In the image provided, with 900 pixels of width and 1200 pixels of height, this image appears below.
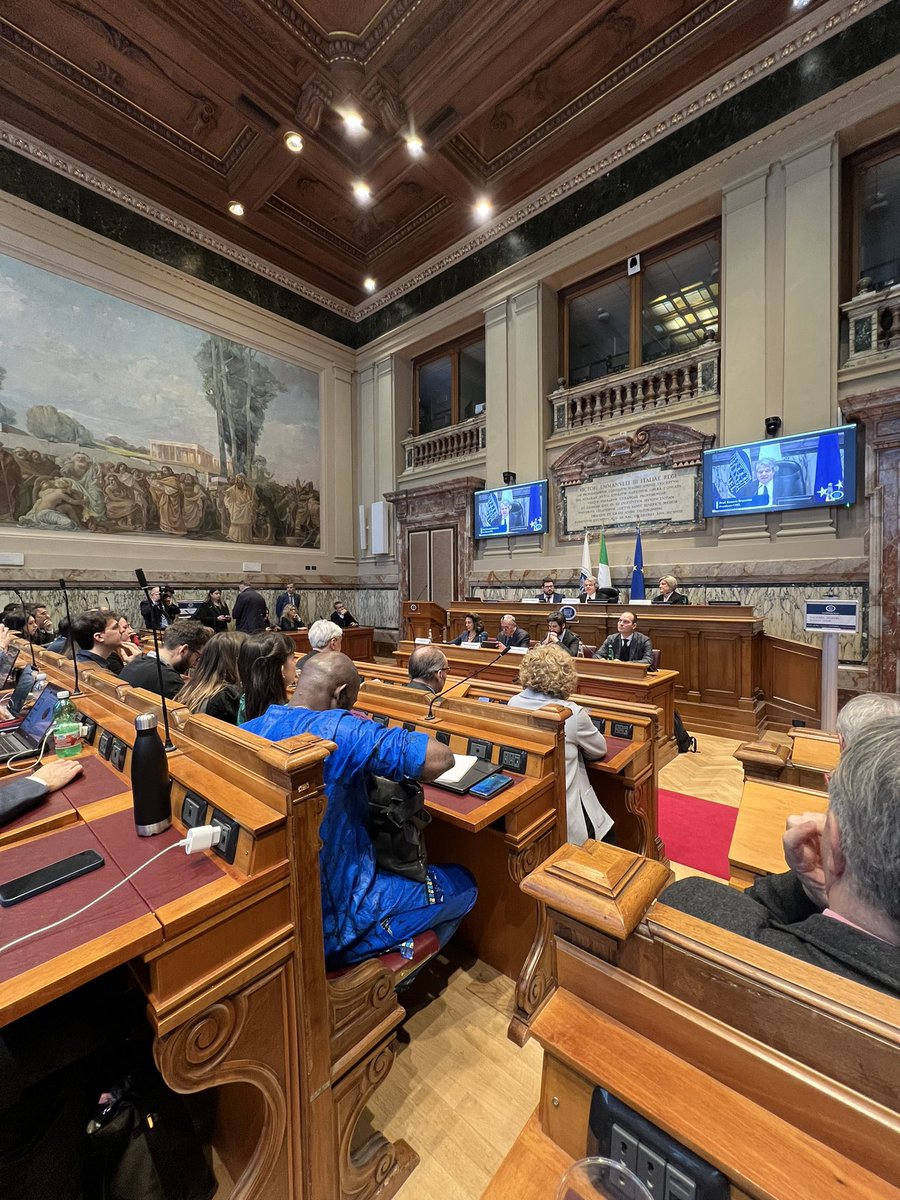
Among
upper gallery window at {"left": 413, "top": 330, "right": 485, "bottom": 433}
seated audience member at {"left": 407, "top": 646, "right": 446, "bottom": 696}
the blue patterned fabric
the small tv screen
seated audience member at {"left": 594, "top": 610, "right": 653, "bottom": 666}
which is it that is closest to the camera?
the blue patterned fabric

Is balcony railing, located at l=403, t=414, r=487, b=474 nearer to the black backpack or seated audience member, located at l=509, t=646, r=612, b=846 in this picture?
the black backpack

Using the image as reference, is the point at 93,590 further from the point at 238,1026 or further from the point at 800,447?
the point at 800,447

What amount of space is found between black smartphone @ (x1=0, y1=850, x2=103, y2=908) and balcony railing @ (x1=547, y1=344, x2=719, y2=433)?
23.8 ft

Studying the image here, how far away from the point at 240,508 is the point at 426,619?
4.12m

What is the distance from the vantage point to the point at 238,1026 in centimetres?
104

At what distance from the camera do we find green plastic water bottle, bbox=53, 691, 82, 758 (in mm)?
1958

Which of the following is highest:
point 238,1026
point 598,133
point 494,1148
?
point 598,133

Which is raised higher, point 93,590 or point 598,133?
point 598,133

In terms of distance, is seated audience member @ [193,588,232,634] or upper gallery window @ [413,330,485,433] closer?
seated audience member @ [193,588,232,634]

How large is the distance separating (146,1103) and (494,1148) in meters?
0.94

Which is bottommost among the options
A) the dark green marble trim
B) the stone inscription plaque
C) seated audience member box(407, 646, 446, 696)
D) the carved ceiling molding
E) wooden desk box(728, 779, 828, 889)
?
wooden desk box(728, 779, 828, 889)

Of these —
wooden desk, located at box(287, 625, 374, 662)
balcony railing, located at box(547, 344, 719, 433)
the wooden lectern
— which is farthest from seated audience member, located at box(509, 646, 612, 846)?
wooden desk, located at box(287, 625, 374, 662)

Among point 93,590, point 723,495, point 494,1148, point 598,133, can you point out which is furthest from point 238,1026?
point 598,133

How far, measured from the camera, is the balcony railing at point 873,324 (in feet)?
16.9
